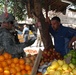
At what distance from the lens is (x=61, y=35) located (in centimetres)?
555

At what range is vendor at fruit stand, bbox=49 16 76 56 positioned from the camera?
5.37 metres

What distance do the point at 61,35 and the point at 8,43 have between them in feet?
4.92

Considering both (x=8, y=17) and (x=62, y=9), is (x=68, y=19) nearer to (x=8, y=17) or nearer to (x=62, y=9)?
(x=62, y=9)

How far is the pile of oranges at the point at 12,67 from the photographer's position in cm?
343

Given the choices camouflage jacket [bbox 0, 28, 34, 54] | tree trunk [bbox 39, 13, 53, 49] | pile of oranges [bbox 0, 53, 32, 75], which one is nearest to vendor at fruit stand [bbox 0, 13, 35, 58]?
camouflage jacket [bbox 0, 28, 34, 54]

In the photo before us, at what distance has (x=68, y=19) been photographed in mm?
12812

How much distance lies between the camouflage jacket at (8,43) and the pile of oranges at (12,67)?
60 centimetres

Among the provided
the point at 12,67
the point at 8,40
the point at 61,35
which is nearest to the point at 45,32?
the point at 61,35

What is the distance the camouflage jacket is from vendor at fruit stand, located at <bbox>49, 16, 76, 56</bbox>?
1.18 meters

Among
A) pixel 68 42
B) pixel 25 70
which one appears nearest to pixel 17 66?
pixel 25 70

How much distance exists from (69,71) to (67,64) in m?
0.19

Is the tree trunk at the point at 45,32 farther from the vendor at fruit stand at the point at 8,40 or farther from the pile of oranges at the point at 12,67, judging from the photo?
the pile of oranges at the point at 12,67

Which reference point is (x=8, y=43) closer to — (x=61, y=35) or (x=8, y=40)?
(x=8, y=40)

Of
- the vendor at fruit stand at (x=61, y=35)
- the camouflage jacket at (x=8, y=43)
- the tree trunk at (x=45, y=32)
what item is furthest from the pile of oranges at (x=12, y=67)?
the tree trunk at (x=45, y=32)
